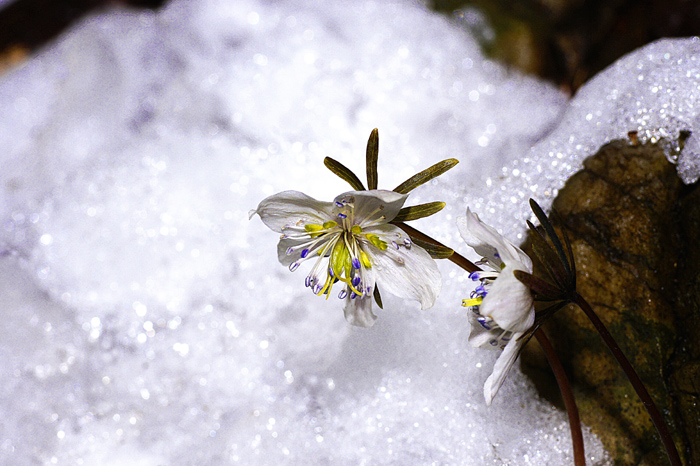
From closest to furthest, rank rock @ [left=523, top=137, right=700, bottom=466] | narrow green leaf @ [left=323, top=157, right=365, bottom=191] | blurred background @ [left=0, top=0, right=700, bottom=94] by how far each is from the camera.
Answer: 1. narrow green leaf @ [left=323, top=157, right=365, bottom=191]
2. rock @ [left=523, top=137, right=700, bottom=466]
3. blurred background @ [left=0, top=0, right=700, bottom=94]

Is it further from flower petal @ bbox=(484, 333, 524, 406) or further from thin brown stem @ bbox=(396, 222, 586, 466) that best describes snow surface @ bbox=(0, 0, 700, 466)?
flower petal @ bbox=(484, 333, 524, 406)

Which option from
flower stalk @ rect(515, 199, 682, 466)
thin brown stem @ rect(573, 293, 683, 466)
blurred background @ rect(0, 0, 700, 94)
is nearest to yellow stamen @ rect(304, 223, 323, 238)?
flower stalk @ rect(515, 199, 682, 466)

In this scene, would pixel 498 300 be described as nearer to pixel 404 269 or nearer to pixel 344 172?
pixel 404 269

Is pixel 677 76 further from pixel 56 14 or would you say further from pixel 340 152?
pixel 56 14

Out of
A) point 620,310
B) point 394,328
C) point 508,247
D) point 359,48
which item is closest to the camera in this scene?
point 508,247

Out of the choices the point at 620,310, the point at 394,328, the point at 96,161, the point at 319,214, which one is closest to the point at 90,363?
the point at 96,161

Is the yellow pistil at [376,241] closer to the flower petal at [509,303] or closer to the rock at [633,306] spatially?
the flower petal at [509,303]
